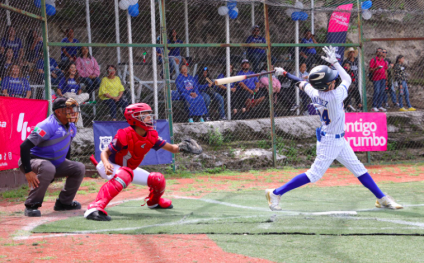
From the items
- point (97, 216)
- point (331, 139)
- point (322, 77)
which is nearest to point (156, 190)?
point (97, 216)

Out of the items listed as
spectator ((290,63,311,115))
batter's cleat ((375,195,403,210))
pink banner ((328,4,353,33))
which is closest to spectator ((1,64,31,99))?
batter's cleat ((375,195,403,210))

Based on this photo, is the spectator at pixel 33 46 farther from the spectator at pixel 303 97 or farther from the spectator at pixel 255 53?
the spectator at pixel 303 97

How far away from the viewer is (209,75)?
12820mm

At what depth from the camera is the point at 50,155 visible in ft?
19.1

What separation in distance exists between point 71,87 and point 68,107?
452cm

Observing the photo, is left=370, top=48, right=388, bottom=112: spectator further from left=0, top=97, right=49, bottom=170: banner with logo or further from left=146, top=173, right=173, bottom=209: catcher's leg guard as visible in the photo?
left=0, top=97, right=49, bottom=170: banner with logo

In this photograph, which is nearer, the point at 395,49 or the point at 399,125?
the point at 399,125

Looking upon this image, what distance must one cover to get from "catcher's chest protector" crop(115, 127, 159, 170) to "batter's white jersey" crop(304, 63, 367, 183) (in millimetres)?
2027

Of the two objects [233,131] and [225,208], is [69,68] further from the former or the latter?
[225,208]

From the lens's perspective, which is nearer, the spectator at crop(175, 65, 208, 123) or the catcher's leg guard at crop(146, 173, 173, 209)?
the catcher's leg guard at crop(146, 173, 173, 209)

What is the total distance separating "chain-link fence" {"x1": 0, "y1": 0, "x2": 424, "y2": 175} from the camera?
10.1m

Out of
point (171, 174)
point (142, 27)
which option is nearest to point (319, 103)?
point (171, 174)

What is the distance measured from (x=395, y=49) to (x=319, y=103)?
1398 cm

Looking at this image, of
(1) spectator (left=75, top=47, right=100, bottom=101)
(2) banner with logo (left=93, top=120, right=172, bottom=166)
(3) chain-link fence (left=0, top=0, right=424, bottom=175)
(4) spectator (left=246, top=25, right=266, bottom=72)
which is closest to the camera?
(2) banner with logo (left=93, top=120, right=172, bottom=166)
